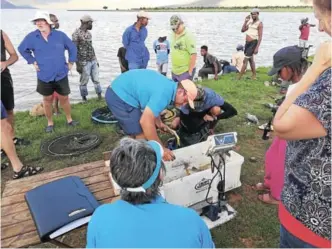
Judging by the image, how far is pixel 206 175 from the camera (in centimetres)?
283

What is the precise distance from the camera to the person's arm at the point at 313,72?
113 cm

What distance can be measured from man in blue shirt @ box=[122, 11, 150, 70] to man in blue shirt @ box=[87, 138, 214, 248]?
16.5 feet

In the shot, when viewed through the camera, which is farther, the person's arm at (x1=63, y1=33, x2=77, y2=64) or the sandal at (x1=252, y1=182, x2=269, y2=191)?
the person's arm at (x1=63, y1=33, x2=77, y2=64)

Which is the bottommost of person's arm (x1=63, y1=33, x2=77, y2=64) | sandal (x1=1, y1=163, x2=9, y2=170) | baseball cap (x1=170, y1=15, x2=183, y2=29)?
sandal (x1=1, y1=163, x2=9, y2=170)

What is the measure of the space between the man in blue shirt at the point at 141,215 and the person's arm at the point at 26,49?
3699mm

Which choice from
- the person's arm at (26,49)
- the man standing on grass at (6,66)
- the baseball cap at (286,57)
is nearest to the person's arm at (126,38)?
the person's arm at (26,49)

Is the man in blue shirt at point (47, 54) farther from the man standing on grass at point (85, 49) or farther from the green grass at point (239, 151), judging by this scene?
the man standing on grass at point (85, 49)

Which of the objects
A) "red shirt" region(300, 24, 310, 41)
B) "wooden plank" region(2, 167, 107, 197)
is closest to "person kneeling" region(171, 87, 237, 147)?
"wooden plank" region(2, 167, 107, 197)

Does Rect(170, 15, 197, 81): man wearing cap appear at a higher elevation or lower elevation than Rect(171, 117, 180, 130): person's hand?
higher

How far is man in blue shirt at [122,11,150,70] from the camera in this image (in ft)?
19.9

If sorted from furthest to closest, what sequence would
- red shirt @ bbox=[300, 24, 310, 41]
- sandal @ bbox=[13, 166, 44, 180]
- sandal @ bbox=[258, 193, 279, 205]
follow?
red shirt @ bbox=[300, 24, 310, 41] < sandal @ bbox=[13, 166, 44, 180] < sandal @ bbox=[258, 193, 279, 205]

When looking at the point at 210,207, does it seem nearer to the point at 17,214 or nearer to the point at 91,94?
the point at 17,214

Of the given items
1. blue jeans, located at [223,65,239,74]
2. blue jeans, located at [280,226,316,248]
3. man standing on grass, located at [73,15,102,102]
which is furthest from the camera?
blue jeans, located at [223,65,239,74]

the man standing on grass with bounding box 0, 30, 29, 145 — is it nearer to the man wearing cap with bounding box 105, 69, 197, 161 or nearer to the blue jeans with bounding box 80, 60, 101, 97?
the man wearing cap with bounding box 105, 69, 197, 161
